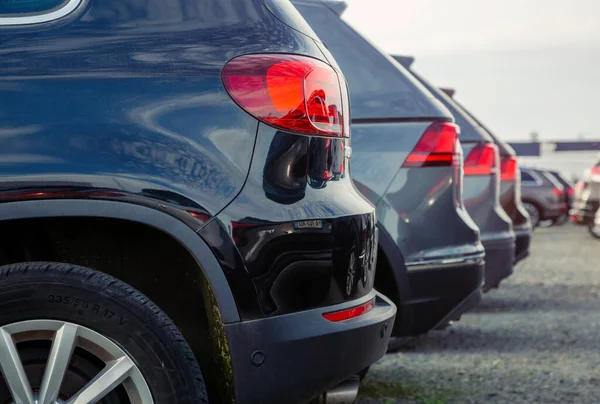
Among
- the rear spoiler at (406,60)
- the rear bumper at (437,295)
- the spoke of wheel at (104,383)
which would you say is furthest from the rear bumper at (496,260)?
the spoke of wheel at (104,383)

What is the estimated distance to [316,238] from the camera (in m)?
2.78

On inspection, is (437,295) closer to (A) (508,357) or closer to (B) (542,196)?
(A) (508,357)

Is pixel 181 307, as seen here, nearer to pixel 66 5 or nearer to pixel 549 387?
pixel 66 5

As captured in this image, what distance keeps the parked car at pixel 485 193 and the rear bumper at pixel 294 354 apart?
3.66 m

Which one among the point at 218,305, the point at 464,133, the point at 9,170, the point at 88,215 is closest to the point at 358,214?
the point at 218,305

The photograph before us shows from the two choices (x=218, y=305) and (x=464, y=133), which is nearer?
(x=218, y=305)

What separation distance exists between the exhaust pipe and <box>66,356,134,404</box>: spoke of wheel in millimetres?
778

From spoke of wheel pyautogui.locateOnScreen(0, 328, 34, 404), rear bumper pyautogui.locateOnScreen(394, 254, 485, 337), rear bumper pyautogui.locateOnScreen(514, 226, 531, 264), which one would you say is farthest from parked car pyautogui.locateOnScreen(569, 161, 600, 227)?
spoke of wheel pyautogui.locateOnScreen(0, 328, 34, 404)

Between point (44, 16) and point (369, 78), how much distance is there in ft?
8.15

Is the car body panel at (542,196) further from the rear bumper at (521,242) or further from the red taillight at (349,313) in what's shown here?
the red taillight at (349,313)

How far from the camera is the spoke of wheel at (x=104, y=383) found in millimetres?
2586

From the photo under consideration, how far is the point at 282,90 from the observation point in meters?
2.78

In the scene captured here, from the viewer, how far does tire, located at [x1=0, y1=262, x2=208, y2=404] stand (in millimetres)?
2576

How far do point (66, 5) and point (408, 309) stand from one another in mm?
2488
